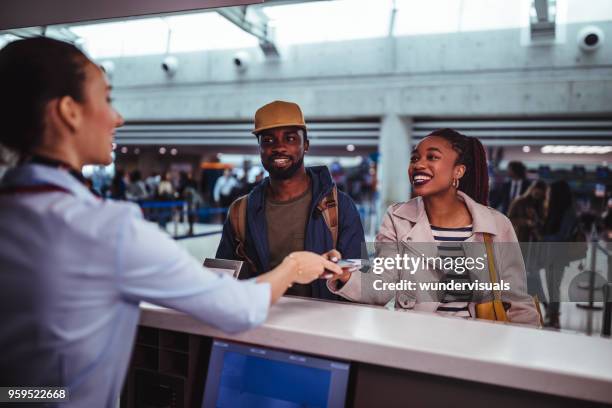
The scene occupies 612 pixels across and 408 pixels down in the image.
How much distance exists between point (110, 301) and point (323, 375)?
0.58 m

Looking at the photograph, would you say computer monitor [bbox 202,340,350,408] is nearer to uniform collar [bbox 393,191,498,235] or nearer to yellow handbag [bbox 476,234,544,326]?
yellow handbag [bbox 476,234,544,326]

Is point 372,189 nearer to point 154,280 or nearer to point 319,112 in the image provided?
point 319,112

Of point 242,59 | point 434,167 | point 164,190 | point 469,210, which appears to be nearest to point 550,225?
point 469,210

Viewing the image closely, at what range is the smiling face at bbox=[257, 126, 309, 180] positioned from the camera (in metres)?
2.62

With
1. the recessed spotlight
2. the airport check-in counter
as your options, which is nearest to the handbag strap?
the airport check-in counter

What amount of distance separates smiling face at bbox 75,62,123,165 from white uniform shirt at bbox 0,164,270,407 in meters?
0.10

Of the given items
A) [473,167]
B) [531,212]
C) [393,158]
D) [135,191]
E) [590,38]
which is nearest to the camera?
[473,167]

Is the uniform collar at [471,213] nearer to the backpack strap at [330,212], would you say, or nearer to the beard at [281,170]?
the backpack strap at [330,212]

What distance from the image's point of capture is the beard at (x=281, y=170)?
2623mm

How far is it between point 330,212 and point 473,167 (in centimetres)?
79

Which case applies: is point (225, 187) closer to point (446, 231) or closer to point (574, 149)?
point (574, 149)

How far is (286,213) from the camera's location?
2676 mm

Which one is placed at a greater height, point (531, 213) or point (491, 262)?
point (531, 213)

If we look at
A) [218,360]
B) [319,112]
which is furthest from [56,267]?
[319,112]
